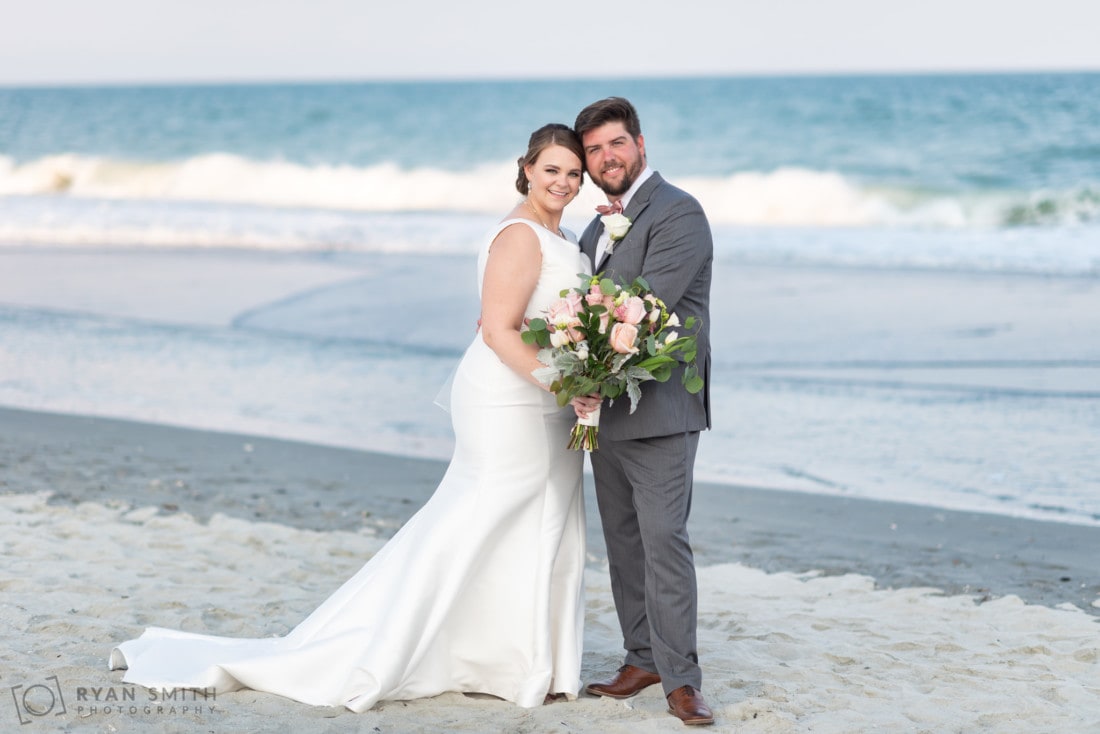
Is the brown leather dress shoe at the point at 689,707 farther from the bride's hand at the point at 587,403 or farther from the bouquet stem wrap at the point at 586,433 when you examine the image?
the bride's hand at the point at 587,403

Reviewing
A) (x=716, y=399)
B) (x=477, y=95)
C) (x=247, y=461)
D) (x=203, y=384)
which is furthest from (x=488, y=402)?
(x=477, y=95)

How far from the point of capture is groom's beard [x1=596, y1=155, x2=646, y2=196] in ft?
13.0

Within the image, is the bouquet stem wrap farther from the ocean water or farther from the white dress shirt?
the ocean water

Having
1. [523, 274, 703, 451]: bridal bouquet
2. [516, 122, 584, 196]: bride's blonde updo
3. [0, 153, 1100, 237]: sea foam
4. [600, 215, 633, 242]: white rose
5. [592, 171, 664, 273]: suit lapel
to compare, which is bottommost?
[523, 274, 703, 451]: bridal bouquet

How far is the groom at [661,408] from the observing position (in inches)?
151

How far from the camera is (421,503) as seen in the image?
6871 millimetres

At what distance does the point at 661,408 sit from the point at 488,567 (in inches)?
33.3

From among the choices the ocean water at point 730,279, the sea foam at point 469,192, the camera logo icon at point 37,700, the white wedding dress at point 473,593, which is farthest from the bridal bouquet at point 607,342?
the sea foam at point 469,192

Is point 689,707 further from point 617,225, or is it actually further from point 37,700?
point 37,700

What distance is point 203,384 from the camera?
31.9 feet

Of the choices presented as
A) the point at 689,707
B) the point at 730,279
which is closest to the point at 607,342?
the point at 689,707

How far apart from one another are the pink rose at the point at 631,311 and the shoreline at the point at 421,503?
272cm

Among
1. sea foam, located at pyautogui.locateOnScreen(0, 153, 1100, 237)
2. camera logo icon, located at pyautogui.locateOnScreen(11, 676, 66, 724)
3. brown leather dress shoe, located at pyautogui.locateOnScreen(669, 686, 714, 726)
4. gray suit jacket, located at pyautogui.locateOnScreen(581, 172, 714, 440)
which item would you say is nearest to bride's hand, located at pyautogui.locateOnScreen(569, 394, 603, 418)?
gray suit jacket, located at pyautogui.locateOnScreen(581, 172, 714, 440)

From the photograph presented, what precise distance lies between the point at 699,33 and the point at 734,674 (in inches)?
1654
